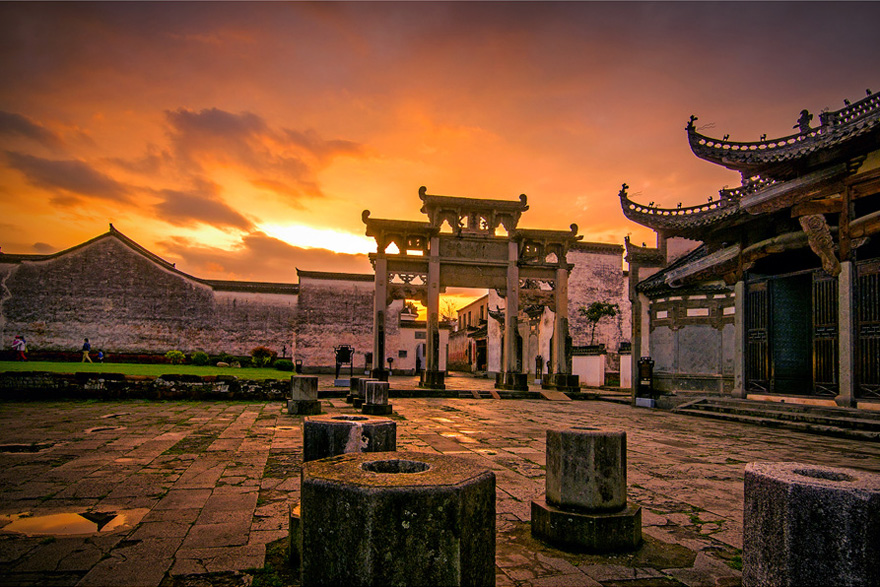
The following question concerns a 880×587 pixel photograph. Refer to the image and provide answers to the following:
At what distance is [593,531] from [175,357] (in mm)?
27698

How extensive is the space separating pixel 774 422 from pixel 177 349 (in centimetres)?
2849

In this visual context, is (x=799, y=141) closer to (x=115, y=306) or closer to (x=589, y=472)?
(x=589, y=472)

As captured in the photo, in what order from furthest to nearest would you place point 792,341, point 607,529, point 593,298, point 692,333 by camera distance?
point 593,298
point 692,333
point 792,341
point 607,529

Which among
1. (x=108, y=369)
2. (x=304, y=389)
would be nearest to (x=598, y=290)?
(x=108, y=369)

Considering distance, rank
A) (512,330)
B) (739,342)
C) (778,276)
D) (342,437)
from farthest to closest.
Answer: (512,330), (739,342), (778,276), (342,437)

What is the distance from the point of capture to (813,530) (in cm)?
221

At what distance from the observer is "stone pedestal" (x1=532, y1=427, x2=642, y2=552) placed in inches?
128

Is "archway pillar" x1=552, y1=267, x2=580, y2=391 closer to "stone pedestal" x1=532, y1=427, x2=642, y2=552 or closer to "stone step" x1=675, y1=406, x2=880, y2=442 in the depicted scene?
"stone step" x1=675, y1=406, x2=880, y2=442

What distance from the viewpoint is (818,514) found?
222 centimetres

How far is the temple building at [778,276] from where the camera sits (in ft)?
32.6

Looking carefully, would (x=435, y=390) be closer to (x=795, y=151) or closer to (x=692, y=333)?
→ (x=692, y=333)

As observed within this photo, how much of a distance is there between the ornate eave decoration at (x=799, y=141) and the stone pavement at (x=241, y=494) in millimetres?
5738

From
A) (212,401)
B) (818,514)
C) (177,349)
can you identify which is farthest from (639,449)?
(177,349)

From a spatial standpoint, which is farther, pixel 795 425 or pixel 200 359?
pixel 200 359
